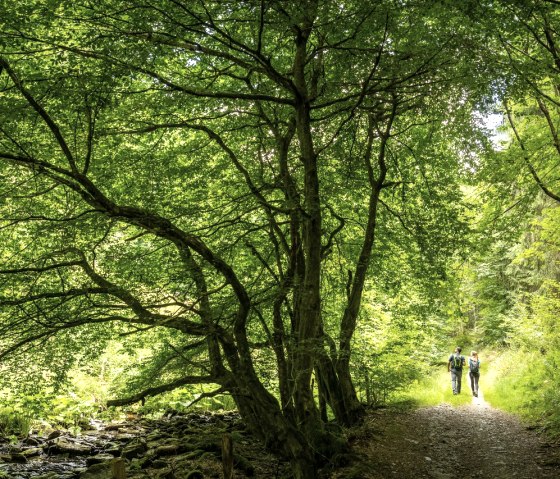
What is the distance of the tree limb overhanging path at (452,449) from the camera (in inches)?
304

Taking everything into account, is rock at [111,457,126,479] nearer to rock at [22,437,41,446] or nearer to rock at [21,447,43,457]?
rock at [21,447,43,457]

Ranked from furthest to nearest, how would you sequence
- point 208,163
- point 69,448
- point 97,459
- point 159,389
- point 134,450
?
point 69,448 → point 134,450 → point 97,459 → point 208,163 → point 159,389

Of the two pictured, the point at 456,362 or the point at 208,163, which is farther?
the point at 456,362

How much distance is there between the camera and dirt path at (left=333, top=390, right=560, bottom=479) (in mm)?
7707

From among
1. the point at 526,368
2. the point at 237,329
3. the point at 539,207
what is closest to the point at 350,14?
the point at 237,329

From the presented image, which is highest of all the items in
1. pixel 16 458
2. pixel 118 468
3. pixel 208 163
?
pixel 208 163

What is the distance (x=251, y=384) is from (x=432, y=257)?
460cm

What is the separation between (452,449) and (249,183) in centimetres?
643

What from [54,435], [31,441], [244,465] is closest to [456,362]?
[244,465]

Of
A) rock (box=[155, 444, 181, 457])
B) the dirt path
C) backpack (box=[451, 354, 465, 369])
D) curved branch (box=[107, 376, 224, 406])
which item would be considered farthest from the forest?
backpack (box=[451, 354, 465, 369])

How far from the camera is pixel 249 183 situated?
27.0ft

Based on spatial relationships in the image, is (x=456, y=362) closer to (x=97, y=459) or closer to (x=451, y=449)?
(x=451, y=449)

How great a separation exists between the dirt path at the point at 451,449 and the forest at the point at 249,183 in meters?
0.61

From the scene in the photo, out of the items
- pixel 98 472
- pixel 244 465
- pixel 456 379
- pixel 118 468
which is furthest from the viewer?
pixel 456 379
